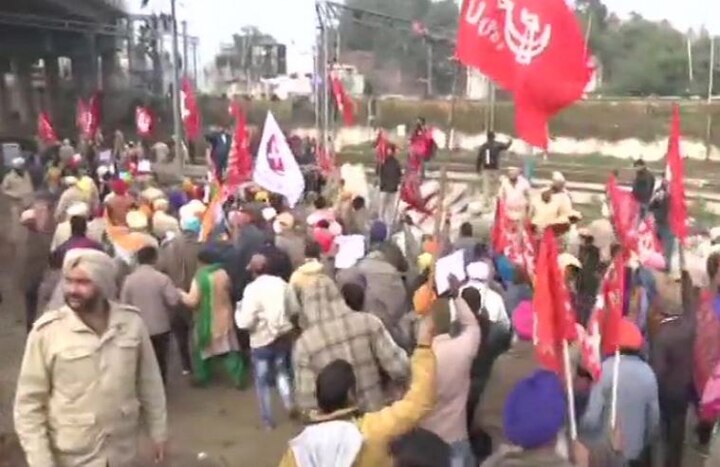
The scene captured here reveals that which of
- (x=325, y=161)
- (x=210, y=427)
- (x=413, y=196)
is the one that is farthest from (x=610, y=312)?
(x=325, y=161)

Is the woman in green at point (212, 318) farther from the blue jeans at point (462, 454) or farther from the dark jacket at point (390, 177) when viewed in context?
the dark jacket at point (390, 177)

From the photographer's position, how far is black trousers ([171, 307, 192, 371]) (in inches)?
376

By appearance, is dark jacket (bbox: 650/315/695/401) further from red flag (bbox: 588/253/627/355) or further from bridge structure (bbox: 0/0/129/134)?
bridge structure (bbox: 0/0/129/134)

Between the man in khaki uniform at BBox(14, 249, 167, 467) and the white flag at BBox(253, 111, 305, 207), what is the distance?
698 centimetres

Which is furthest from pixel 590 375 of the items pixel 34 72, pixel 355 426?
pixel 34 72

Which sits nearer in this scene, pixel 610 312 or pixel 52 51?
pixel 610 312

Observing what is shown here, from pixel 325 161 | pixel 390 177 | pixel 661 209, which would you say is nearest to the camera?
pixel 661 209

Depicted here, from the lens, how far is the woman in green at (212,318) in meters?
9.19

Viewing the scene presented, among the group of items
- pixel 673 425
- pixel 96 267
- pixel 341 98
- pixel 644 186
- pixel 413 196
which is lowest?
pixel 673 425

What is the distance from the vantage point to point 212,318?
9273 millimetres

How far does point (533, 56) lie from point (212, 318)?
420 cm

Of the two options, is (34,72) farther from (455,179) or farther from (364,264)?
(364,264)

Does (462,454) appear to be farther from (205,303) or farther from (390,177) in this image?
(390,177)

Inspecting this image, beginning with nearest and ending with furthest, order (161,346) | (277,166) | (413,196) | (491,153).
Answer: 1. (161,346)
2. (277,166)
3. (413,196)
4. (491,153)
